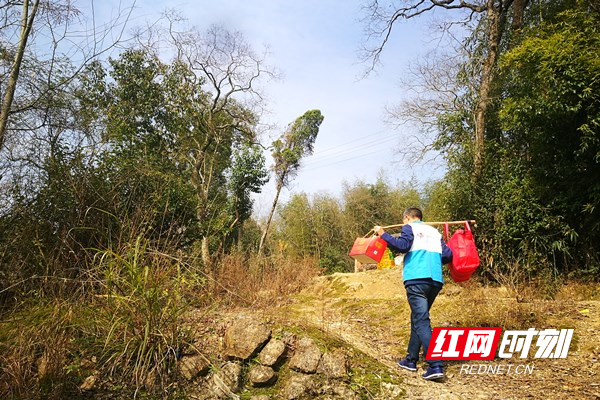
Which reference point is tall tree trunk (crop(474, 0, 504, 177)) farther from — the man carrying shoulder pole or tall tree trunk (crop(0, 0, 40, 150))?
tall tree trunk (crop(0, 0, 40, 150))

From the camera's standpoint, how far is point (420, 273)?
3346 millimetres

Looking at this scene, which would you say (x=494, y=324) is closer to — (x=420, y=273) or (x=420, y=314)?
(x=420, y=314)

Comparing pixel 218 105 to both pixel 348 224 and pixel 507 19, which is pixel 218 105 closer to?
pixel 348 224

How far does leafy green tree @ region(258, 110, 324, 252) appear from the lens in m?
26.7

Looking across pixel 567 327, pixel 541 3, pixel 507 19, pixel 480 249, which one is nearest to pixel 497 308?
pixel 567 327

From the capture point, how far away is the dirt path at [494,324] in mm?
3002

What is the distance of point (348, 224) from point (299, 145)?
7834 millimetres

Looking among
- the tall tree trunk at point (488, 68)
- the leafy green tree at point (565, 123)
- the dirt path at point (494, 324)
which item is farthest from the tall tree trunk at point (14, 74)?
the tall tree trunk at point (488, 68)

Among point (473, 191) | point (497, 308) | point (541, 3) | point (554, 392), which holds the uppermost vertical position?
point (541, 3)

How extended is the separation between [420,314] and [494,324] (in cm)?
152

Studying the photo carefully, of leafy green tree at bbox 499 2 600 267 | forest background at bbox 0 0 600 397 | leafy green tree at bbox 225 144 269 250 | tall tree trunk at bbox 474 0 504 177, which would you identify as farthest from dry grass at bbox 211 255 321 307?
leafy green tree at bbox 225 144 269 250

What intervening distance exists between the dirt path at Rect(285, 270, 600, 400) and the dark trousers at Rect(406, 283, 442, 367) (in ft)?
0.77

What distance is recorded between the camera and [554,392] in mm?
2953

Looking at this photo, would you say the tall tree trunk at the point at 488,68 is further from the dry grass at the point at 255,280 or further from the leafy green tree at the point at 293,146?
the leafy green tree at the point at 293,146
